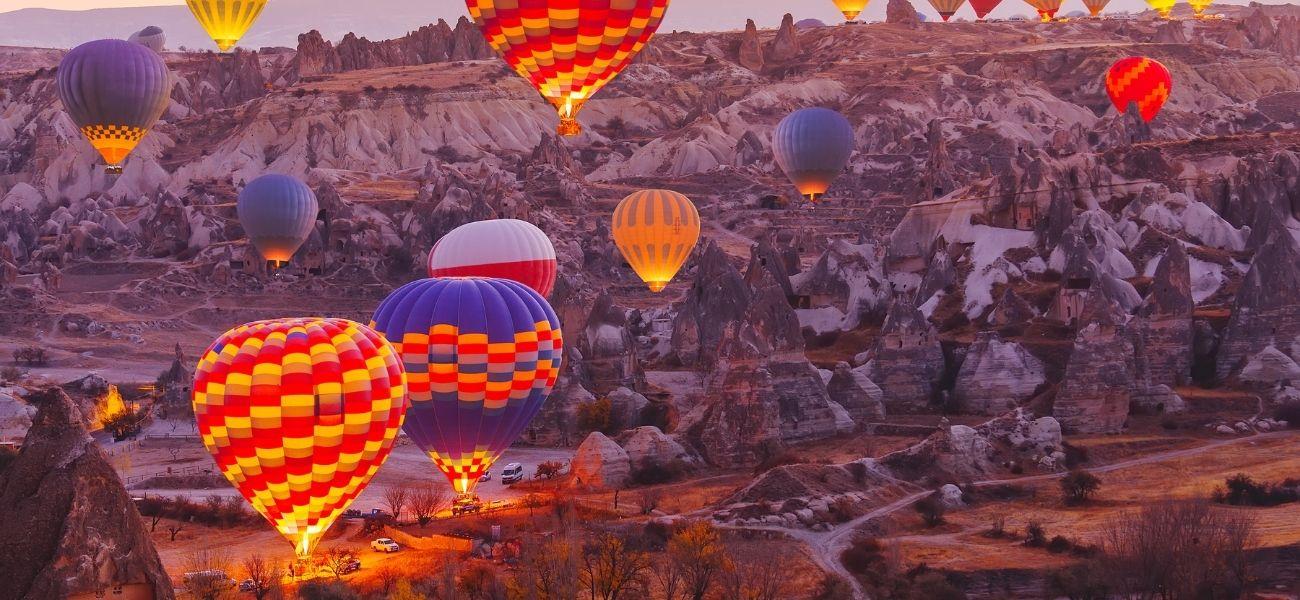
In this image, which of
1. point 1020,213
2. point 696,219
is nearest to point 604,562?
point 1020,213

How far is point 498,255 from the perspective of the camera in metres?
52.7

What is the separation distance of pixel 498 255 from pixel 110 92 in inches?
1069

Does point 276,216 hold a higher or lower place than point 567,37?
lower

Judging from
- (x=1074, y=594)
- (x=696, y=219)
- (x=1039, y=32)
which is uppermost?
(x=1039, y=32)

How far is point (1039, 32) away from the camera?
140 meters

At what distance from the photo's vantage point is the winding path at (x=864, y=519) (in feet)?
106

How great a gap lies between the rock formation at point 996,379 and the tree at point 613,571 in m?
16.0

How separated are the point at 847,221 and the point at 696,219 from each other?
70.3ft

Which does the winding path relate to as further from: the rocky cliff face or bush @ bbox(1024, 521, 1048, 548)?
the rocky cliff face

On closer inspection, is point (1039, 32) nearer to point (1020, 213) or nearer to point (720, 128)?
point (720, 128)

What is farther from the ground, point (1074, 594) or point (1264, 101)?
point (1264, 101)

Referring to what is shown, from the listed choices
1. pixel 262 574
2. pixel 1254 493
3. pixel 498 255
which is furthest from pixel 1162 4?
pixel 262 574

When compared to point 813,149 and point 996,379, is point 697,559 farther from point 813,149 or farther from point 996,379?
point 813,149

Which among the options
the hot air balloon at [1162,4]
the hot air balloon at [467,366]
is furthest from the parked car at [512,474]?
the hot air balloon at [1162,4]
